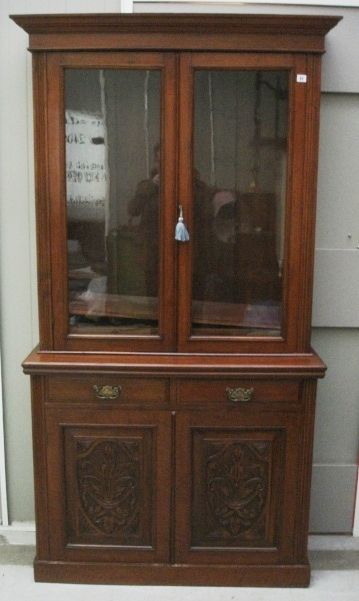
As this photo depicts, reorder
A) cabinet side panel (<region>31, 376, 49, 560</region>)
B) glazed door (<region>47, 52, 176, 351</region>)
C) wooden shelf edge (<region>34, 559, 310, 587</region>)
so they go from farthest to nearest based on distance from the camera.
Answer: wooden shelf edge (<region>34, 559, 310, 587</region>) < cabinet side panel (<region>31, 376, 49, 560</region>) < glazed door (<region>47, 52, 176, 351</region>)

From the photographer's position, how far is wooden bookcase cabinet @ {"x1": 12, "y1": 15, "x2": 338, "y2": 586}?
7.09 ft

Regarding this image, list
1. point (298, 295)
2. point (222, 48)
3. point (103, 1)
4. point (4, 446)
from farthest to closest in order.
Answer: point (4, 446), point (103, 1), point (298, 295), point (222, 48)

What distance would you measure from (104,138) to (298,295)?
36.5 inches

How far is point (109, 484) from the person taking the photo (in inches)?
93.0

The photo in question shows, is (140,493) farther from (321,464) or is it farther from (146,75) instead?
(146,75)

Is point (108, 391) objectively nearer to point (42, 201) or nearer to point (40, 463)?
point (40, 463)

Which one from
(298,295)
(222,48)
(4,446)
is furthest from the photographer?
(4,446)

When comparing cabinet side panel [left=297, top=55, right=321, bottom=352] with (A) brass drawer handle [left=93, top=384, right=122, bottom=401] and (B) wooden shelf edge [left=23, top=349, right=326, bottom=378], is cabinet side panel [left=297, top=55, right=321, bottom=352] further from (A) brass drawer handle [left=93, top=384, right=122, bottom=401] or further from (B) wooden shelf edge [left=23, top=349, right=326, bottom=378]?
(A) brass drawer handle [left=93, top=384, right=122, bottom=401]

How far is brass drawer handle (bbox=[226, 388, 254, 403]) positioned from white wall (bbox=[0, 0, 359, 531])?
0.54 m

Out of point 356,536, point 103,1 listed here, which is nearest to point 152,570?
point 356,536

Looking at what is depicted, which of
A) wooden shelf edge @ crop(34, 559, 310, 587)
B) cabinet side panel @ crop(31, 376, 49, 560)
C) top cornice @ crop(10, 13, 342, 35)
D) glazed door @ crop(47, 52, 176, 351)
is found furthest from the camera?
wooden shelf edge @ crop(34, 559, 310, 587)

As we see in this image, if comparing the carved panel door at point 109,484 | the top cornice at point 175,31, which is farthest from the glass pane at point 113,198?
the carved panel door at point 109,484

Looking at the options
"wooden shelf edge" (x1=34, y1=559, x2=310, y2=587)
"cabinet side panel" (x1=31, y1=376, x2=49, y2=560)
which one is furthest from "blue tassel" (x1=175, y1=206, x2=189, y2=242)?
"wooden shelf edge" (x1=34, y1=559, x2=310, y2=587)

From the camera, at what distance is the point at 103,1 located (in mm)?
2455
